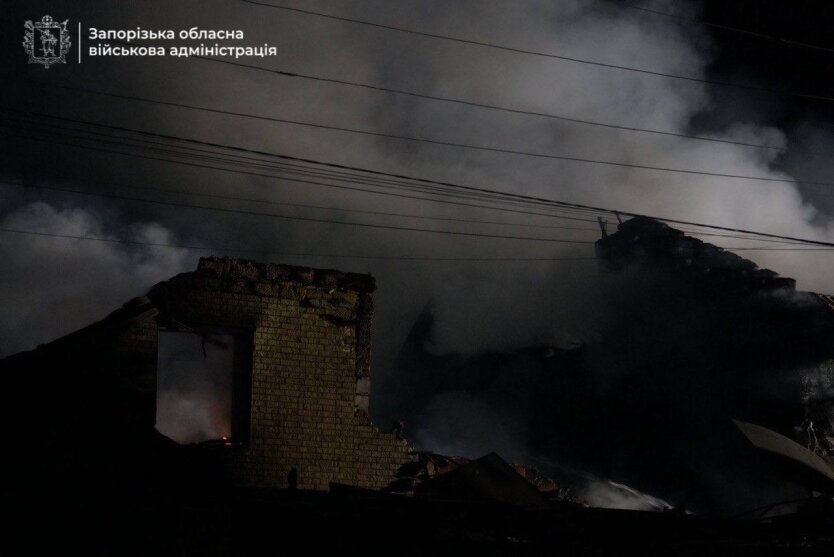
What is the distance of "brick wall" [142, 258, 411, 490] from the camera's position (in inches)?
435

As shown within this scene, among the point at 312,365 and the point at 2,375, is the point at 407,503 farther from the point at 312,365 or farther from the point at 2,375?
the point at 2,375

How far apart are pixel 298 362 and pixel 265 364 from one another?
0.48 metres

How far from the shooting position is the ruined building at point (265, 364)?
10.2m

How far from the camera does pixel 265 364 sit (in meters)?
11.3

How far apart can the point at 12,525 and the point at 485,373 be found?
18592mm

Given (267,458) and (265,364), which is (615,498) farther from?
(265,364)

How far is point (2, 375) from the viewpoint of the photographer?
9391 mm

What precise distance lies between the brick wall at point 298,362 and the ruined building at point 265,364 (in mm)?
14

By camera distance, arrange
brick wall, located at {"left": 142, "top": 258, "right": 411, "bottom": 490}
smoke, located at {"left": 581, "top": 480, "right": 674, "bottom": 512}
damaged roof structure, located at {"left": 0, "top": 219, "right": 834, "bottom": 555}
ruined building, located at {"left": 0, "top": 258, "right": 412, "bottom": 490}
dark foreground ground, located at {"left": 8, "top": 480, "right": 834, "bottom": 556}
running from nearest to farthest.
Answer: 1. dark foreground ground, located at {"left": 8, "top": 480, "right": 834, "bottom": 556}
2. damaged roof structure, located at {"left": 0, "top": 219, "right": 834, "bottom": 555}
3. ruined building, located at {"left": 0, "top": 258, "right": 412, "bottom": 490}
4. brick wall, located at {"left": 142, "top": 258, "right": 411, "bottom": 490}
5. smoke, located at {"left": 581, "top": 480, "right": 674, "bottom": 512}

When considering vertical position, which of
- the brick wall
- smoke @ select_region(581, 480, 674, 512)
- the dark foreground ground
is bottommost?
smoke @ select_region(581, 480, 674, 512)

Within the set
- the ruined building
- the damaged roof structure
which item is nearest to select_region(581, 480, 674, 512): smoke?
the damaged roof structure

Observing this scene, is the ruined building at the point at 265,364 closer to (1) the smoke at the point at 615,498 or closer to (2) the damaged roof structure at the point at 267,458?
(2) the damaged roof structure at the point at 267,458

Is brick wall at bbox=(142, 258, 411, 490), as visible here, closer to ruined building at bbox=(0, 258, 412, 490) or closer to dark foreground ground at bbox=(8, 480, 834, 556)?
ruined building at bbox=(0, 258, 412, 490)

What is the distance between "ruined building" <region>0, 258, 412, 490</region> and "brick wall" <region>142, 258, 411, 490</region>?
14 mm
